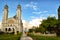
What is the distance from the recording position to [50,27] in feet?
196

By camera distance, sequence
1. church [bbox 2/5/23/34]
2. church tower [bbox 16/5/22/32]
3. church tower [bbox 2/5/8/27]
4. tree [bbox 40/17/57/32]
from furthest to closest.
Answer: church tower [bbox 2/5/8/27] < church tower [bbox 16/5/22/32] < church [bbox 2/5/23/34] < tree [bbox 40/17/57/32]

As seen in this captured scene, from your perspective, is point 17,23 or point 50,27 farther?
point 17,23

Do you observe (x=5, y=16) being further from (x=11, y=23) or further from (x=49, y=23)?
(x=49, y=23)

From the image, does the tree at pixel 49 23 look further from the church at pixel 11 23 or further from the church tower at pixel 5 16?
the church tower at pixel 5 16

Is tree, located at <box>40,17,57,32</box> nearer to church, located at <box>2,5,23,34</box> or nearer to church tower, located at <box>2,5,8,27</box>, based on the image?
church, located at <box>2,5,23,34</box>

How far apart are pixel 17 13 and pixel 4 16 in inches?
364

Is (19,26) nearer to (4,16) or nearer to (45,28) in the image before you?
(4,16)

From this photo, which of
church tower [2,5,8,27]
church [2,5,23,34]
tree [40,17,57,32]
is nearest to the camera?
tree [40,17,57,32]

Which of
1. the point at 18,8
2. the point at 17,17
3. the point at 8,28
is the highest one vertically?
the point at 18,8

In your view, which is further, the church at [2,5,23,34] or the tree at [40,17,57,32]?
the church at [2,5,23,34]

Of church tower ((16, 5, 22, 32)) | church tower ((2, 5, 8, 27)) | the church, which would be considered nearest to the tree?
the church

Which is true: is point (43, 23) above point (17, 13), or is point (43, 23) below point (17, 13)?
below

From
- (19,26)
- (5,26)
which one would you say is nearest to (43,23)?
(19,26)

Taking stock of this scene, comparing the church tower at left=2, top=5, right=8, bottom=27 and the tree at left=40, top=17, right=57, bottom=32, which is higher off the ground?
the church tower at left=2, top=5, right=8, bottom=27
